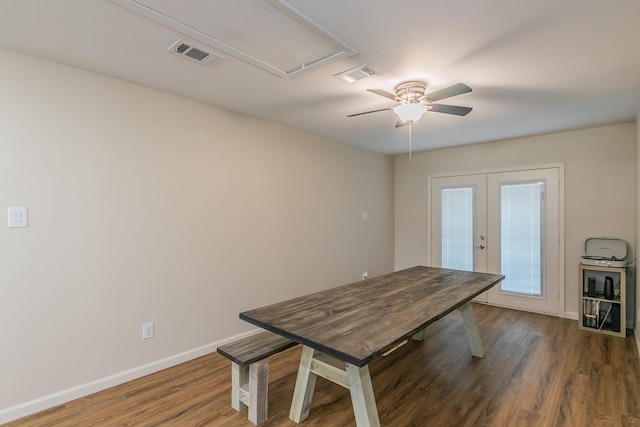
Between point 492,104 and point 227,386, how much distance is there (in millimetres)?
3282

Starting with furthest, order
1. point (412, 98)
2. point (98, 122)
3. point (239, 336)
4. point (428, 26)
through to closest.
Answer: point (239, 336)
point (412, 98)
point (98, 122)
point (428, 26)

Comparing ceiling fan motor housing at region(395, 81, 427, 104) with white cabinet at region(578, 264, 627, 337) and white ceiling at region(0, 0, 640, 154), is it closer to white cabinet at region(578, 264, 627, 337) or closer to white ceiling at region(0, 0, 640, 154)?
white ceiling at region(0, 0, 640, 154)

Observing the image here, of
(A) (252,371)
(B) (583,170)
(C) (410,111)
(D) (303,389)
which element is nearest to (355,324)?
(D) (303,389)

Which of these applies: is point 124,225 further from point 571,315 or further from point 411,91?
point 571,315

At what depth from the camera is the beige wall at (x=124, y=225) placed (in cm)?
205

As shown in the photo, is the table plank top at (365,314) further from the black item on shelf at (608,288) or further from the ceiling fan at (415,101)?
the black item on shelf at (608,288)

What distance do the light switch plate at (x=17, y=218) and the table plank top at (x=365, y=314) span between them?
5.11 ft

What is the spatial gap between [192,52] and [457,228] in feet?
13.8

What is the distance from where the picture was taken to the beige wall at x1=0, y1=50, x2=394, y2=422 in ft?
6.72

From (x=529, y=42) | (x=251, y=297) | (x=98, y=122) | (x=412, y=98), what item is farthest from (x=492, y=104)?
(x=98, y=122)

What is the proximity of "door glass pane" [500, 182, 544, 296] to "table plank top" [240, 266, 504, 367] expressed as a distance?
1773 millimetres

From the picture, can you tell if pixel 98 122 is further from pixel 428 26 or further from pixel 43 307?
pixel 428 26

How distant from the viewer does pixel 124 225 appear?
246cm

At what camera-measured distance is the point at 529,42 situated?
73.2 inches
